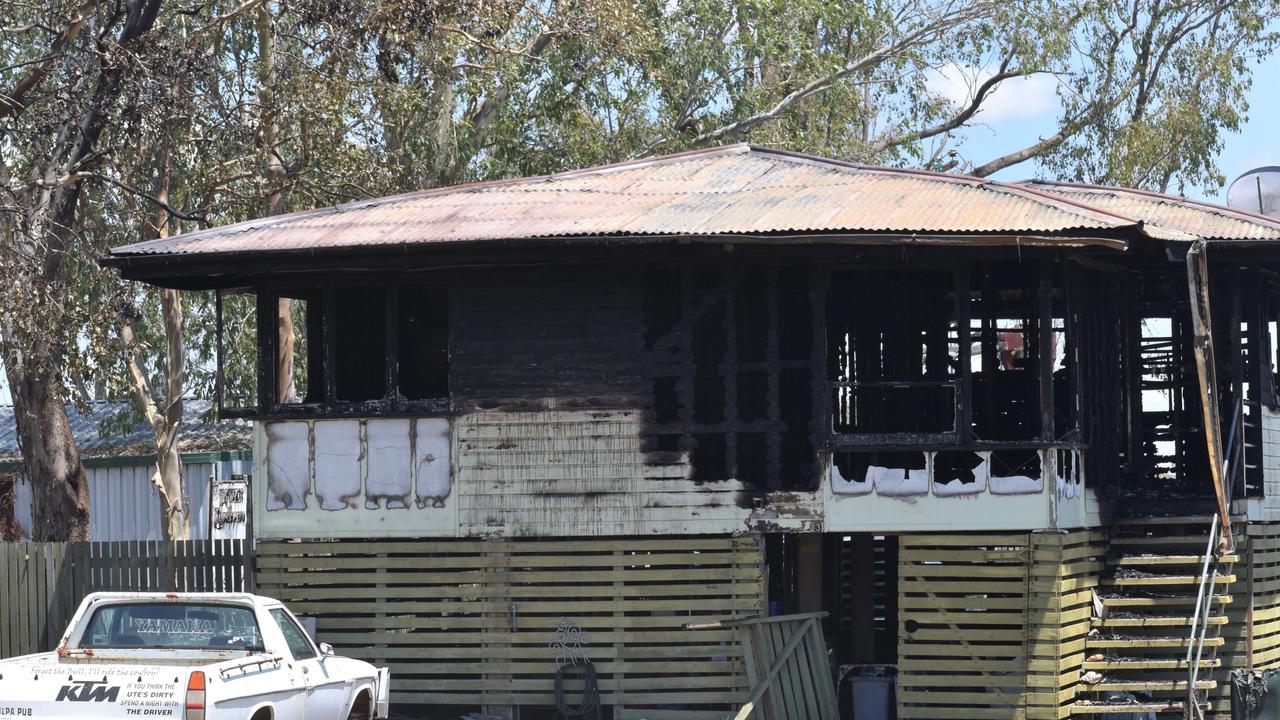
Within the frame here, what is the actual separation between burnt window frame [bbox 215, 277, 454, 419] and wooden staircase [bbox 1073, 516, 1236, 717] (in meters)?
6.46

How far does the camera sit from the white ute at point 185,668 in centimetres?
1138

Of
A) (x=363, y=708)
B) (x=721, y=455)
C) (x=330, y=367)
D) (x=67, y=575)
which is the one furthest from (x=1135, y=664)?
(x=67, y=575)

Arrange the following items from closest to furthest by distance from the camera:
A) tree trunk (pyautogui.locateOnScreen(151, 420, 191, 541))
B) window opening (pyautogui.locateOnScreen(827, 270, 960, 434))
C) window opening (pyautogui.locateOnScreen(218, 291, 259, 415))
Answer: window opening (pyautogui.locateOnScreen(827, 270, 960, 434))
tree trunk (pyautogui.locateOnScreen(151, 420, 191, 541))
window opening (pyautogui.locateOnScreen(218, 291, 259, 415))

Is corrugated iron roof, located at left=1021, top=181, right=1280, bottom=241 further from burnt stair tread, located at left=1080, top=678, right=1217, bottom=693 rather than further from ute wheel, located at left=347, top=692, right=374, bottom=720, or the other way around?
ute wheel, located at left=347, top=692, right=374, bottom=720

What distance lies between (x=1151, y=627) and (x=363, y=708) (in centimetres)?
741

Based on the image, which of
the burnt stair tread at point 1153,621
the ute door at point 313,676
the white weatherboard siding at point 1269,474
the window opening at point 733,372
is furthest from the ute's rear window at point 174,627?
the white weatherboard siding at point 1269,474

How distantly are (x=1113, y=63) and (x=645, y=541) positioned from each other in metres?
25.4

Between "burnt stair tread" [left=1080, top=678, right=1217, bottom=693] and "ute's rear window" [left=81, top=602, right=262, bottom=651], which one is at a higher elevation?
"ute's rear window" [left=81, top=602, right=262, bottom=651]

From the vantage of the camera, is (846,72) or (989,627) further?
(846,72)

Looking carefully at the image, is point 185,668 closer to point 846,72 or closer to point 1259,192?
point 1259,192

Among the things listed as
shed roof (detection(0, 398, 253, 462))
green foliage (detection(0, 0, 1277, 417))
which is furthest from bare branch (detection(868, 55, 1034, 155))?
shed roof (detection(0, 398, 253, 462))

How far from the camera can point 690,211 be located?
16531 mm

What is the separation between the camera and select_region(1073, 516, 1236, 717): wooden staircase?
1578cm

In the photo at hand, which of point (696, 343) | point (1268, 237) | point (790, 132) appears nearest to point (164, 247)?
point (696, 343)
